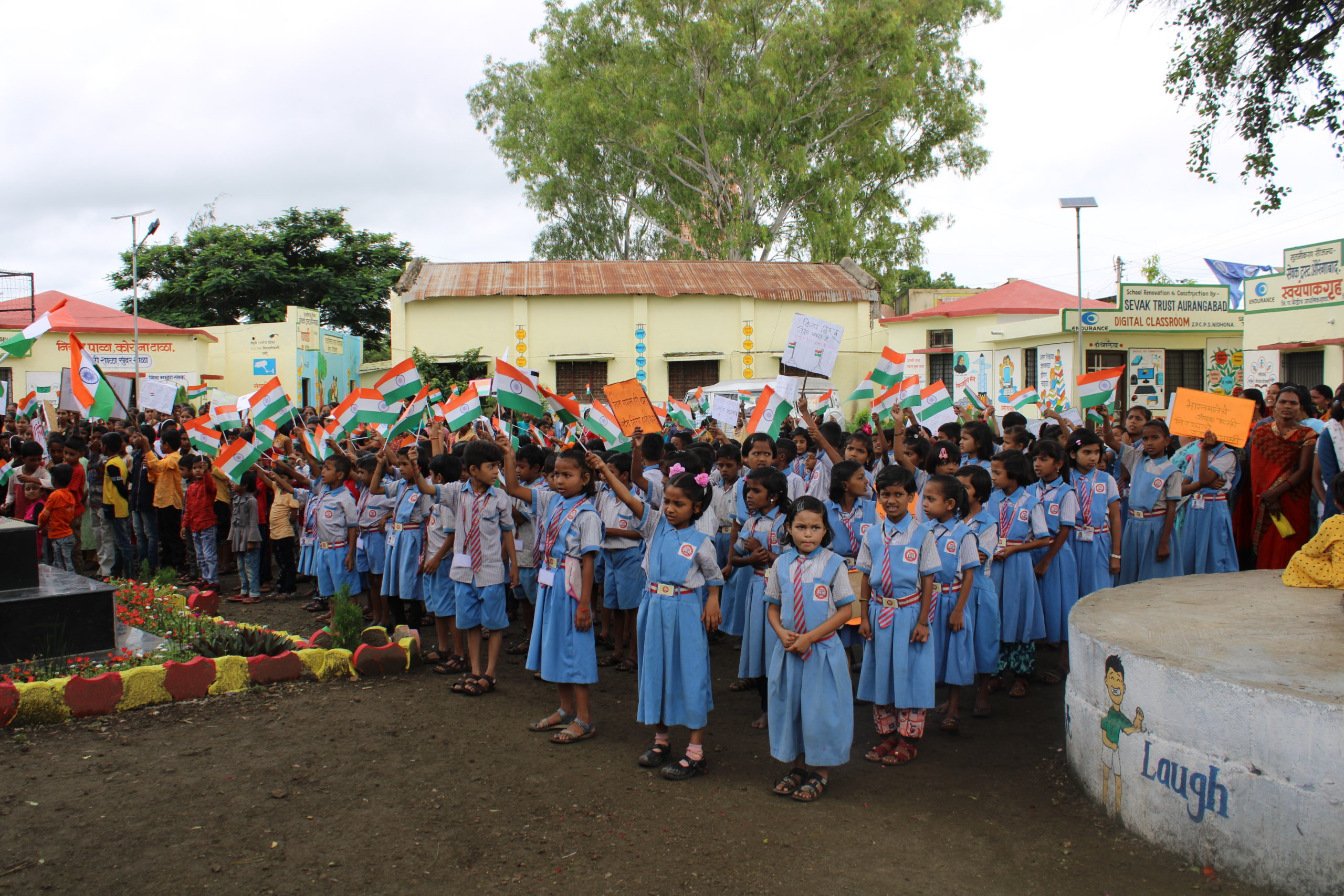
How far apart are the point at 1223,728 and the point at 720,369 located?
80.5 feet

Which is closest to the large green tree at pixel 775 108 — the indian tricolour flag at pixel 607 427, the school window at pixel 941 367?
the school window at pixel 941 367

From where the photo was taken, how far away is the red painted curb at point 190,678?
5367 mm

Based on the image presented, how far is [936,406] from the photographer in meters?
8.48

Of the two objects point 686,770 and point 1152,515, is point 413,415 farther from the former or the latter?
point 1152,515

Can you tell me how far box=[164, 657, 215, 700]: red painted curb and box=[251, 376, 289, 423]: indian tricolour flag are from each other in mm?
3600

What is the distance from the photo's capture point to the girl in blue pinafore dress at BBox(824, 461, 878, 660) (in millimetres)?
5199

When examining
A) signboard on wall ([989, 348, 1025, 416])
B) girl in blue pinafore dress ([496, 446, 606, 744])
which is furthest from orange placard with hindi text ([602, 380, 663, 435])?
signboard on wall ([989, 348, 1025, 416])

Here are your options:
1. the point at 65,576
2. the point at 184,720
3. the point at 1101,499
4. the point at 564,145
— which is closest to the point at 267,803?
the point at 184,720

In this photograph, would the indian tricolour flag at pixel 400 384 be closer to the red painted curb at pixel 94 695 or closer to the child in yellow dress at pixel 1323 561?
the red painted curb at pixel 94 695

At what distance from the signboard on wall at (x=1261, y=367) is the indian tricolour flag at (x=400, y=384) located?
1534 centimetres

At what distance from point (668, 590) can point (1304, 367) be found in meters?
17.2

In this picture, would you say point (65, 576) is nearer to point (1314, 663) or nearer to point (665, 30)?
point (1314, 663)

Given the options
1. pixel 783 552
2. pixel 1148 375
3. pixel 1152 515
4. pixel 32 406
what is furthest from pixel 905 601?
pixel 1148 375

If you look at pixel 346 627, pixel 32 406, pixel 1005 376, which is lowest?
pixel 346 627
